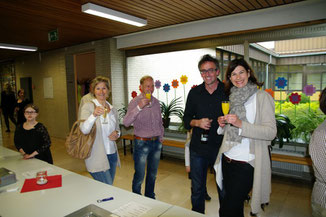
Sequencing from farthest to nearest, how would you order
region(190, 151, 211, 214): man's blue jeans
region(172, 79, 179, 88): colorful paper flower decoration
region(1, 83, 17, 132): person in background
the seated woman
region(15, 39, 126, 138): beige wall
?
region(1, 83, 17, 132): person in background
region(15, 39, 126, 138): beige wall
region(172, 79, 179, 88): colorful paper flower decoration
the seated woman
region(190, 151, 211, 214): man's blue jeans

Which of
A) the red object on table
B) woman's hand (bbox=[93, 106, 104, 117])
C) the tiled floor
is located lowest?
the tiled floor

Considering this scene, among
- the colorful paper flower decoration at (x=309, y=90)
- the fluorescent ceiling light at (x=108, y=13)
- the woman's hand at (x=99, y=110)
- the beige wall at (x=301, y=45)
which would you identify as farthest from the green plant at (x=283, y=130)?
the fluorescent ceiling light at (x=108, y=13)

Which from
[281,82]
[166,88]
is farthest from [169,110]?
[281,82]

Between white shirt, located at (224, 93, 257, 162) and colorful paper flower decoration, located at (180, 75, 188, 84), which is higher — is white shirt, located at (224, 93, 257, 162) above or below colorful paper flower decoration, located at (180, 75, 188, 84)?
below

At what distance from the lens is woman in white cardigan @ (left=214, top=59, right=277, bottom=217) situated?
5.38 feet

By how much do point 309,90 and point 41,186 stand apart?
13.8 feet

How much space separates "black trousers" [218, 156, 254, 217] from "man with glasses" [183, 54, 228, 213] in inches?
12.0

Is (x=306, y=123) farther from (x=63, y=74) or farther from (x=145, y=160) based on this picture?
(x=63, y=74)

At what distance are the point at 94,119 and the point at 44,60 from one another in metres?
7.37

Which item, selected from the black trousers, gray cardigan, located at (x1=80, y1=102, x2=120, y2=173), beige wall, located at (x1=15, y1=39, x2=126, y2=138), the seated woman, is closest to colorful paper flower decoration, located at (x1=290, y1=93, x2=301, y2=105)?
the black trousers

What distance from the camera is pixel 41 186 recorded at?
5.52 ft

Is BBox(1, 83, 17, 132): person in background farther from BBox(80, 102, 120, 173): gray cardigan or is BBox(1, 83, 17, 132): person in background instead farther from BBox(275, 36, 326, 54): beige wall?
BBox(275, 36, 326, 54): beige wall

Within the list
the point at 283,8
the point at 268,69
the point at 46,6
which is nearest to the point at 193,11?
the point at 283,8

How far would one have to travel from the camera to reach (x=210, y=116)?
2.13 metres
